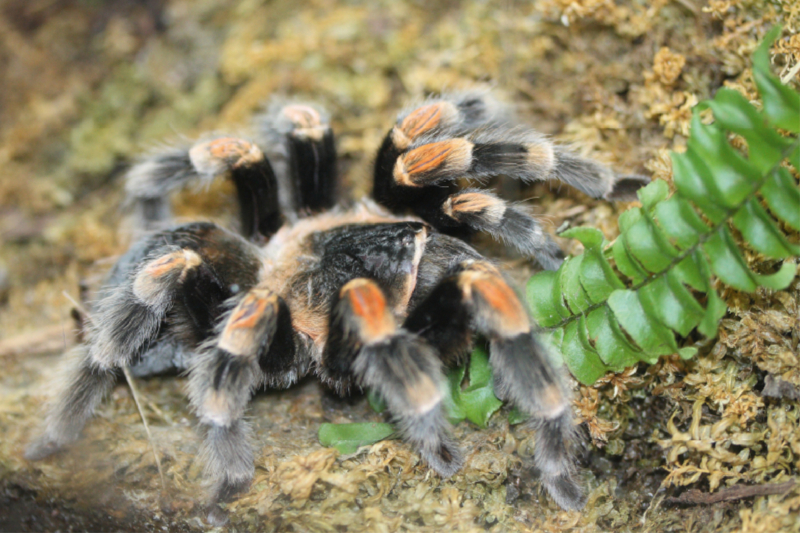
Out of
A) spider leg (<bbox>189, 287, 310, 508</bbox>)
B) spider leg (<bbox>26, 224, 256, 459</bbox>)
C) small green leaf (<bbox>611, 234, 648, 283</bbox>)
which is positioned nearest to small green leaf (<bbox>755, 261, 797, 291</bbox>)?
small green leaf (<bbox>611, 234, 648, 283</bbox>)

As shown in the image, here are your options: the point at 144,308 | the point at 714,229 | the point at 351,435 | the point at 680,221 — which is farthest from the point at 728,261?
the point at 144,308

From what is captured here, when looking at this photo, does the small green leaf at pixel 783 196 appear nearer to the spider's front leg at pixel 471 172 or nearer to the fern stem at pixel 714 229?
the fern stem at pixel 714 229

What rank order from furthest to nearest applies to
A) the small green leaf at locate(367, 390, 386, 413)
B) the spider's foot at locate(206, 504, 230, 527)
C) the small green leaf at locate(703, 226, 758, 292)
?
the small green leaf at locate(367, 390, 386, 413) → the spider's foot at locate(206, 504, 230, 527) → the small green leaf at locate(703, 226, 758, 292)

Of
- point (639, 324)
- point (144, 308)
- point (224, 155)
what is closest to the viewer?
point (639, 324)

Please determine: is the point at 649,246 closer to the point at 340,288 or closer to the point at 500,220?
the point at 500,220

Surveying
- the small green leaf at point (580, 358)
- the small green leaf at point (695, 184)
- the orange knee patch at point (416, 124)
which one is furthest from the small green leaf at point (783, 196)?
the orange knee patch at point (416, 124)

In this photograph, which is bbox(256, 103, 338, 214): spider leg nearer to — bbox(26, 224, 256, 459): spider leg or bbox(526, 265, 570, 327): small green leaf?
bbox(26, 224, 256, 459): spider leg
